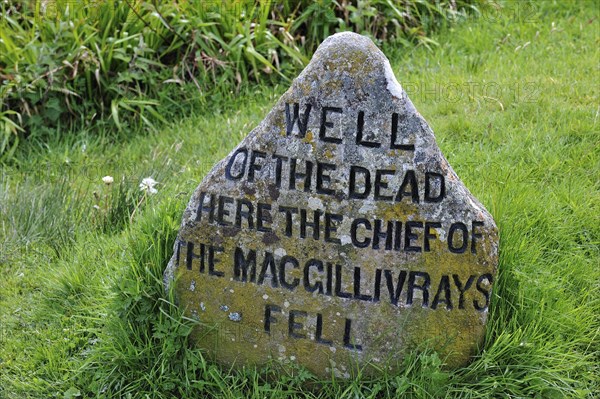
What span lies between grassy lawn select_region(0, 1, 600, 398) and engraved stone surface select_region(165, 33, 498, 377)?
0.13 m

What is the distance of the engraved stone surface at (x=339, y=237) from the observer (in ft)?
10.1

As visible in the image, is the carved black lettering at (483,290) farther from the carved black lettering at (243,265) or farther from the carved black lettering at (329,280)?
the carved black lettering at (243,265)

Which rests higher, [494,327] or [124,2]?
[124,2]

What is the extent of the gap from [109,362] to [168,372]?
266 millimetres

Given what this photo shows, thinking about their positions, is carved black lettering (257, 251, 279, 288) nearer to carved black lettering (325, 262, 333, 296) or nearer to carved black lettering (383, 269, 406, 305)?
carved black lettering (325, 262, 333, 296)

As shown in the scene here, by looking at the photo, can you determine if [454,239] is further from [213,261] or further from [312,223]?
[213,261]

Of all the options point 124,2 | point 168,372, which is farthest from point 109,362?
point 124,2

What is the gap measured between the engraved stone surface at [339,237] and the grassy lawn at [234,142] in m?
0.13

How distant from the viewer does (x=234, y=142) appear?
5.21 metres

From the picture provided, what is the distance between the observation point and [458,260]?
3131 millimetres

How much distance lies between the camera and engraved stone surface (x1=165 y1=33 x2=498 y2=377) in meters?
3.08

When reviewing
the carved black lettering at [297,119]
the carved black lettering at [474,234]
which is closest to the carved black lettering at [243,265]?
the carved black lettering at [297,119]

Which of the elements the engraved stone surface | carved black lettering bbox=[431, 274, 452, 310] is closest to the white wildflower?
the engraved stone surface

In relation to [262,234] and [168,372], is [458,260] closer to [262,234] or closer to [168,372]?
[262,234]
